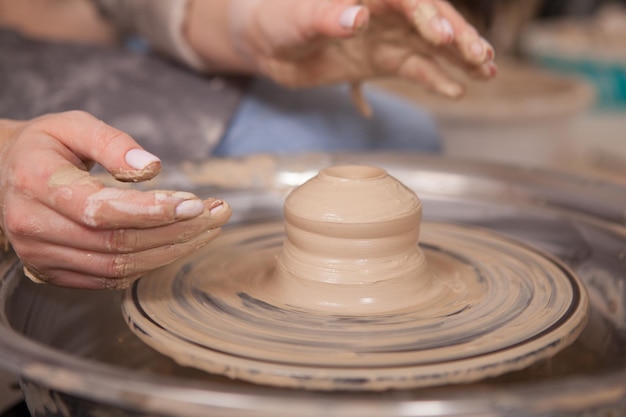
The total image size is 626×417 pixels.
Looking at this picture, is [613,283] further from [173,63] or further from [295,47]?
[173,63]

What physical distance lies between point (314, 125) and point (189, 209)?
0.72 meters

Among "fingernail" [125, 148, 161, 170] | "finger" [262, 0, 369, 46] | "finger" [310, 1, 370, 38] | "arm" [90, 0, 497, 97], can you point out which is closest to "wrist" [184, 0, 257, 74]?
"arm" [90, 0, 497, 97]

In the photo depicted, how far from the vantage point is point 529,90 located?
8.57ft

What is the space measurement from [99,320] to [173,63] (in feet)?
2.26

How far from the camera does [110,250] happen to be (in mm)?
721

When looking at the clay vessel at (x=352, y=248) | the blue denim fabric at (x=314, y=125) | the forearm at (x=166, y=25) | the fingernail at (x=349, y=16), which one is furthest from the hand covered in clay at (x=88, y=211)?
the forearm at (x=166, y=25)

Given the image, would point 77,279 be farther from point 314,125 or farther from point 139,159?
point 314,125

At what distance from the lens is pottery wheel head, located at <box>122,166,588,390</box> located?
2.19ft

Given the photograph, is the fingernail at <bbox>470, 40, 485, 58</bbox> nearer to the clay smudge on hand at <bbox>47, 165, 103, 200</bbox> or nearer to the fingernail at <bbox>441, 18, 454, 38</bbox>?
the fingernail at <bbox>441, 18, 454, 38</bbox>

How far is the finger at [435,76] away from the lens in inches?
46.1

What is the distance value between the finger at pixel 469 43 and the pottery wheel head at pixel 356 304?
259mm

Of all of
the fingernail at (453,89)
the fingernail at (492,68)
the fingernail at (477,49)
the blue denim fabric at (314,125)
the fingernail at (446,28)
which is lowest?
the blue denim fabric at (314,125)

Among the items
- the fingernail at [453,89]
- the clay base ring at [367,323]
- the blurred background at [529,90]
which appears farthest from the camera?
the blurred background at [529,90]

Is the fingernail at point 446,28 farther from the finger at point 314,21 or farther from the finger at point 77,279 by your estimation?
the finger at point 77,279
